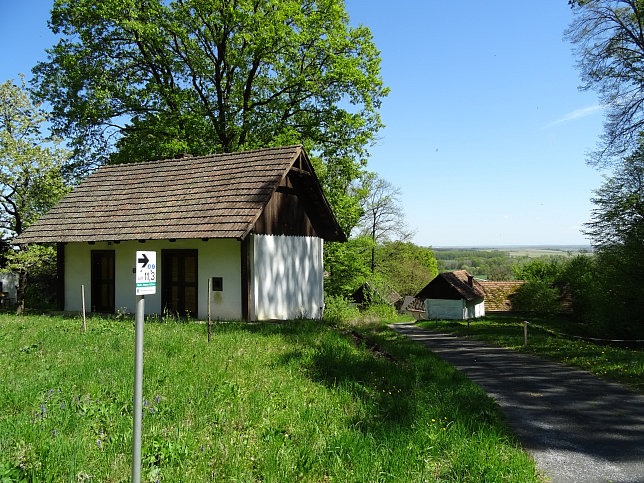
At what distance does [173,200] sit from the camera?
56.9ft

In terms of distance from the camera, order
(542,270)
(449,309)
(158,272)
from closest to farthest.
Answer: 1. (158,272)
2. (449,309)
3. (542,270)

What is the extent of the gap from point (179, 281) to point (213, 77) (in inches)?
636

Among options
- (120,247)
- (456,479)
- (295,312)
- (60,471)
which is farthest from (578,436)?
(120,247)

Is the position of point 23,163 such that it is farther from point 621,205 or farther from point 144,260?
point 621,205

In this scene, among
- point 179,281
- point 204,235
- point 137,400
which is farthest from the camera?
point 179,281

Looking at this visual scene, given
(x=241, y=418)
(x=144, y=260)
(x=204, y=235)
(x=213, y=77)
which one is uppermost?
(x=213, y=77)

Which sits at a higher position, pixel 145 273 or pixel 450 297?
pixel 145 273

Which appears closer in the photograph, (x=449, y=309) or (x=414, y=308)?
(x=449, y=309)

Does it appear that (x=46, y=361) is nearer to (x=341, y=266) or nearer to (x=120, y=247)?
(x=120, y=247)

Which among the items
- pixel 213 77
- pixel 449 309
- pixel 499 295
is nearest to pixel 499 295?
pixel 499 295

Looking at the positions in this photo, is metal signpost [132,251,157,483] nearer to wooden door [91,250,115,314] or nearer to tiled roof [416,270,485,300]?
wooden door [91,250,115,314]

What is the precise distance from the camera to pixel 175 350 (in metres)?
9.30

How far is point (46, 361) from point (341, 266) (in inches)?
967

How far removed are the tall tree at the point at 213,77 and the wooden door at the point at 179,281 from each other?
9.82 m
